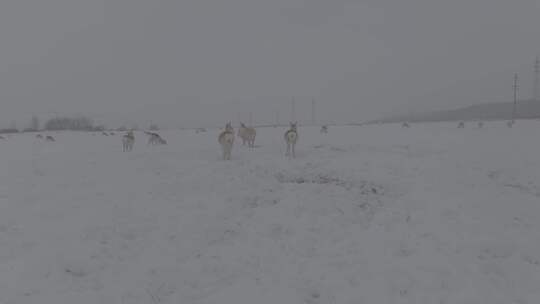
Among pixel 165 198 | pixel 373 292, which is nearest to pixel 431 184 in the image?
pixel 373 292

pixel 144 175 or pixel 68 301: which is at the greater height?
pixel 144 175

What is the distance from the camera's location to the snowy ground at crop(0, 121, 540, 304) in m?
6.76

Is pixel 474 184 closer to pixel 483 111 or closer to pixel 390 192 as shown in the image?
pixel 390 192

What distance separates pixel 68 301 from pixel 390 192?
8960 millimetres

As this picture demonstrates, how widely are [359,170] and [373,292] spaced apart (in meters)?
8.05

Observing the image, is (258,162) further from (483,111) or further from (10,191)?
(483,111)

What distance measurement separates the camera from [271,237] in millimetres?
8836

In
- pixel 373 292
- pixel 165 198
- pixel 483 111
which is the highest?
pixel 483 111

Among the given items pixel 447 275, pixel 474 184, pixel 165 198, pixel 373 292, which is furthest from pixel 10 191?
pixel 474 184

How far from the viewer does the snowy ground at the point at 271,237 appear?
6.76 meters

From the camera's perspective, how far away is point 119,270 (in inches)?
291

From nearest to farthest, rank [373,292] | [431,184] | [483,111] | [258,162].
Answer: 1. [373,292]
2. [431,184]
3. [258,162]
4. [483,111]

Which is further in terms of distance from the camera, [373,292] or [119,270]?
[119,270]

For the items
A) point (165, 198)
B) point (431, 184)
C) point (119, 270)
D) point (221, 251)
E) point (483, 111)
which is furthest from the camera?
point (483, 111)
